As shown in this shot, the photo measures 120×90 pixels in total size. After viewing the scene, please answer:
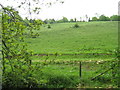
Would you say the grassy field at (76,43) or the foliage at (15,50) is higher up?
the foliage at (15,50)

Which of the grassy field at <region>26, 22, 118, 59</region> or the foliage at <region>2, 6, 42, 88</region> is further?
the grassy field at <region>26, 22, 118, 59</region>

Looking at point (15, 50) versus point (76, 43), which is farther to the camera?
point (76, 43)

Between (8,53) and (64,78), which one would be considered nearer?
(8,53)

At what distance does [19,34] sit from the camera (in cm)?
882

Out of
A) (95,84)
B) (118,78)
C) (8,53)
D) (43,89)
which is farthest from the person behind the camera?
(95,84)

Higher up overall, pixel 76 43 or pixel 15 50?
pixel 15 50

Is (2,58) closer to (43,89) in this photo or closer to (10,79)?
(10,79)

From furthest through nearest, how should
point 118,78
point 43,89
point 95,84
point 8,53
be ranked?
point 95,84 < point 43,89 < point 118,78 < point 8,53

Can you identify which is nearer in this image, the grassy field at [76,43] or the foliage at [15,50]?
the foliage at [15,50]

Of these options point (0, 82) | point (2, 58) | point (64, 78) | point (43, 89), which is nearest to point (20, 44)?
point (2, 58)

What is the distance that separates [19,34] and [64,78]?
179 inches

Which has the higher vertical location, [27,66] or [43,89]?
[27,66]

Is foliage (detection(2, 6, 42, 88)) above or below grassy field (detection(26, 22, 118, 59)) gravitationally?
above

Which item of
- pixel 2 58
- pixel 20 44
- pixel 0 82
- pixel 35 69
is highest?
pixel 20 44
